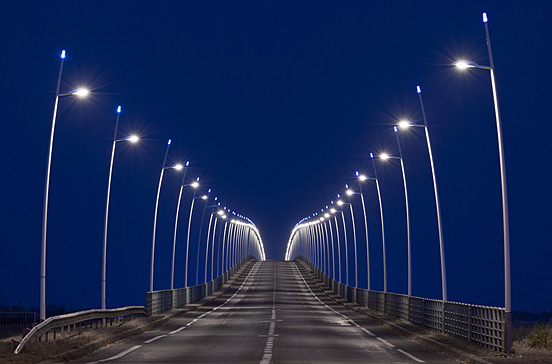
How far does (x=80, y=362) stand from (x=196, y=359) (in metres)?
2.64

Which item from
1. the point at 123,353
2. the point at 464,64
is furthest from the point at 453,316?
the point at 123,353

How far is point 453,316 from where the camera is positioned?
30.3m

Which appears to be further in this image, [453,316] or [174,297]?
[174,297]

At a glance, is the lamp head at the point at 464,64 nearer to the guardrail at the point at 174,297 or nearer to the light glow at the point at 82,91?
the light glow at the point at 82,91

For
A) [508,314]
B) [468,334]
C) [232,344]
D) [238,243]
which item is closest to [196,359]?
[232,344]

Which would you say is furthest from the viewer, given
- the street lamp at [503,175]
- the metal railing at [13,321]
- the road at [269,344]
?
the metal railing at [13,321]

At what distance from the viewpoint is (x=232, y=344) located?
27062 mm

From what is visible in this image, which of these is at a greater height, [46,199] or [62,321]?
[46,199]

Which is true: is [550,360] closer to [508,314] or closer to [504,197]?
[508,314]

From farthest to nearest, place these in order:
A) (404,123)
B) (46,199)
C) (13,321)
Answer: (13,321)
(404,123)
(46,199)

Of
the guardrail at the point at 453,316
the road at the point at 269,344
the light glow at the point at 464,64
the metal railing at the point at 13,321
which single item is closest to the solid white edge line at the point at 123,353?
the road at the point at 269,344

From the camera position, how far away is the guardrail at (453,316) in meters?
24.0

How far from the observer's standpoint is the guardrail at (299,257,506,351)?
24.0 metres

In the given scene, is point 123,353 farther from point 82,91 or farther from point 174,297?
point 174,297
